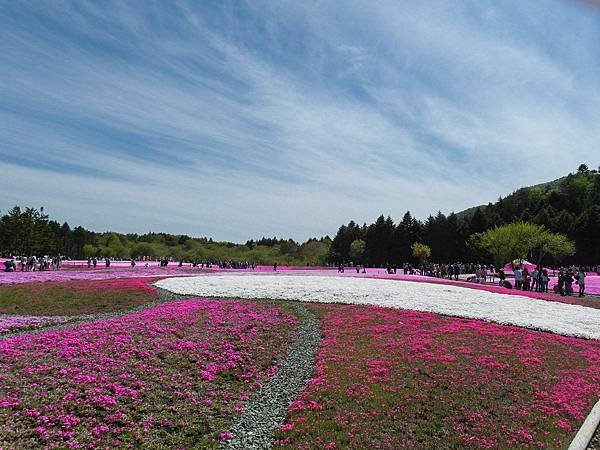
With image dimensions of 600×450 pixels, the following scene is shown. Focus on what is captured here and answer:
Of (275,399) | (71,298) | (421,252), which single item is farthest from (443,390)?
(421,252)

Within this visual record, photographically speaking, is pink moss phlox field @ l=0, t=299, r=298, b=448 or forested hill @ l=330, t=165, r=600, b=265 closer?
pink moss phlox field @ l=0, t=299, r=298, b=448

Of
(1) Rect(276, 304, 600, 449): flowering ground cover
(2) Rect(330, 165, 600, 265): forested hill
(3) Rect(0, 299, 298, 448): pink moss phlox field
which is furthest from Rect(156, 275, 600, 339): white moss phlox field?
(2) Rect(330, 165, 600, 265): forested hill

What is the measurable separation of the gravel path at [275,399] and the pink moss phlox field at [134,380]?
15.3 inches

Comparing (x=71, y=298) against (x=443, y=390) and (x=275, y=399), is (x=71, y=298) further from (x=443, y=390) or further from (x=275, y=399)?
(x=443, y=390)

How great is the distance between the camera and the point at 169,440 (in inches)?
441

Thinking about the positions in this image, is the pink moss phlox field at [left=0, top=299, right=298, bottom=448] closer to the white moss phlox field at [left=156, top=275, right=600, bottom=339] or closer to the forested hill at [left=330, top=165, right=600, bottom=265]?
the white moss phlox field at [left=156, top=275, right=600, bottom=339]

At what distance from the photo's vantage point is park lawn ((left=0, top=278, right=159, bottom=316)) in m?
26.7

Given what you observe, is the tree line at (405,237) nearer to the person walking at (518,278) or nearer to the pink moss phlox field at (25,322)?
the person walking at (518,278)

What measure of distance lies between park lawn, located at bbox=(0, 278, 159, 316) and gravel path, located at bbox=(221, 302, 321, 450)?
14.0 meters

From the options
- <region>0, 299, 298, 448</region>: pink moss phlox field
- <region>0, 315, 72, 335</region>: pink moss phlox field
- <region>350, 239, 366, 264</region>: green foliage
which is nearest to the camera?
<region>0, 299, 298, 448</region>: pink moss phlox field

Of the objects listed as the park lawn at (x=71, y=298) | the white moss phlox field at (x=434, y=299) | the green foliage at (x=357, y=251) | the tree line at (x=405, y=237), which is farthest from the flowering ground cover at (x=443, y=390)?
the green foliage at (x=357, y=251)

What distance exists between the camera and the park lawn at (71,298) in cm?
2672

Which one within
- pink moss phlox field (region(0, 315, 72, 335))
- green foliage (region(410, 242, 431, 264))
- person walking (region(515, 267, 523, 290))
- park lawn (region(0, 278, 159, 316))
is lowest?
pink moss phlox field (region(0, 315, 72, 335))

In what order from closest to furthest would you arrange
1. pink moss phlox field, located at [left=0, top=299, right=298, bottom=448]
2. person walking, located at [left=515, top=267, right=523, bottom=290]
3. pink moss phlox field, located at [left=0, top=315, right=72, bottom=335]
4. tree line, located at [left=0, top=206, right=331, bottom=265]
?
pink moss phlox field, located at [left=0, top=299, right=298, bottom=448], pink moss phlox field, located at [left=0, top=315, right=72, bottom=335], person walking, located at [left=515, top=267, right=523, bottom=290], tree line, located at [left=0, top=206, right=331, bottom=265]
